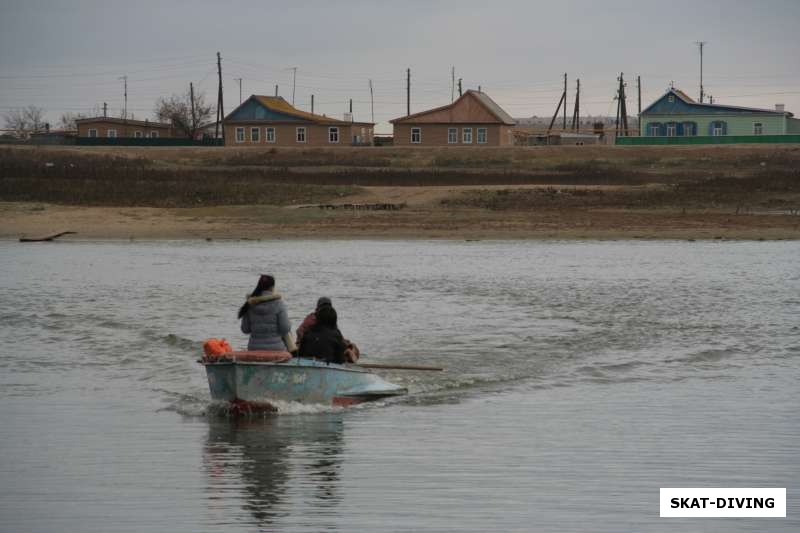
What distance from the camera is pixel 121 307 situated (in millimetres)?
24344

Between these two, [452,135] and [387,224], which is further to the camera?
[452,135]

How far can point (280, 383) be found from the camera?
45.8 feet

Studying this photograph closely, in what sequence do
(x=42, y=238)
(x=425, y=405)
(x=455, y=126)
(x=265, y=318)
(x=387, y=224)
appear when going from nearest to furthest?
(x=265, y=318), (x=425, y=405), (x=42, y=238), (x=387, y=224), (x=455, y=126)

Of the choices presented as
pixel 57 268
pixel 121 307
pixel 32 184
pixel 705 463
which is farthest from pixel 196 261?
pixel 705 463

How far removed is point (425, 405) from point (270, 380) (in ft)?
7.48

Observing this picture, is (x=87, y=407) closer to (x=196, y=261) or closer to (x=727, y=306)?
(x=727, y=306)

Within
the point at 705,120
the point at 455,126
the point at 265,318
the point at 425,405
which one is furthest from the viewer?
the point at 705,120

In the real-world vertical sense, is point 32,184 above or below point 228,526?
above

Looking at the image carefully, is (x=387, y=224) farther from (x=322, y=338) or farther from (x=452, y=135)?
(x=452, y=135)

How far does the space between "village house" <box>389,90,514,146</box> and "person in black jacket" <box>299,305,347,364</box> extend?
72362 millimetres

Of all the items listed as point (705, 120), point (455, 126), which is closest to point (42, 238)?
point (455, 126)

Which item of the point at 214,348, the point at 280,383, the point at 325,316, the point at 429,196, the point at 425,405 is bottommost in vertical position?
the point at 425,405

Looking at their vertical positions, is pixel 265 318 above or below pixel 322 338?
above

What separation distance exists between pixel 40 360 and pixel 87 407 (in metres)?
4.07
